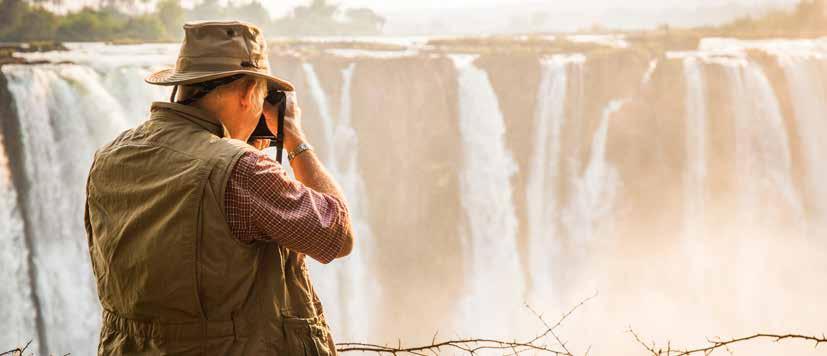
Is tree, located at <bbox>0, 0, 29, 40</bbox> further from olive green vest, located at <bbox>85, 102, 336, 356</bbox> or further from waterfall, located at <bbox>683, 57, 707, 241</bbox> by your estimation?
olive green vest, located at <bbox>85, 102, 336, 356</bbox>

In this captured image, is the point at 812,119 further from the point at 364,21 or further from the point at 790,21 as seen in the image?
the point at 364,21

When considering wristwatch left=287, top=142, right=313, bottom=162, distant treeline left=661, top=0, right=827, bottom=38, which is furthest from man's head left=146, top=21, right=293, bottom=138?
distant treeline left=661, top=0, right=827, bottom=38

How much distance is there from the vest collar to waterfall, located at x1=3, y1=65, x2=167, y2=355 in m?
9.42

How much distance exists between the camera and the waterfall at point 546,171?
1332 centimetres

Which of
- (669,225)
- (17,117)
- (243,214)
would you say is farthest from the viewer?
(669,225)

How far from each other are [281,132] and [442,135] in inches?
458

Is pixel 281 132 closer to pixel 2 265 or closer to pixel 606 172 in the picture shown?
pixel 2 265

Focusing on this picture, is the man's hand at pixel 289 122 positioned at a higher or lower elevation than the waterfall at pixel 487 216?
lower

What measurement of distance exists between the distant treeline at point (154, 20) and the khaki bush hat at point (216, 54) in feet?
33.2

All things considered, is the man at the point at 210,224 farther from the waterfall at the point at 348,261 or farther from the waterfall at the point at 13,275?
the waterfall at the point at 348,261

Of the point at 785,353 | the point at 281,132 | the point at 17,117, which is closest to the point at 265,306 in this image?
the point at 281,132

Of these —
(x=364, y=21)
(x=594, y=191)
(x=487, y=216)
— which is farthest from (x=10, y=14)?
(x=594, y=191)

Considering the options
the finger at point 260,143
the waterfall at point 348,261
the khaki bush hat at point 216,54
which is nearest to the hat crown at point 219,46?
the khaki bush hat at point 216,54

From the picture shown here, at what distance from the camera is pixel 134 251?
59.8 inches
